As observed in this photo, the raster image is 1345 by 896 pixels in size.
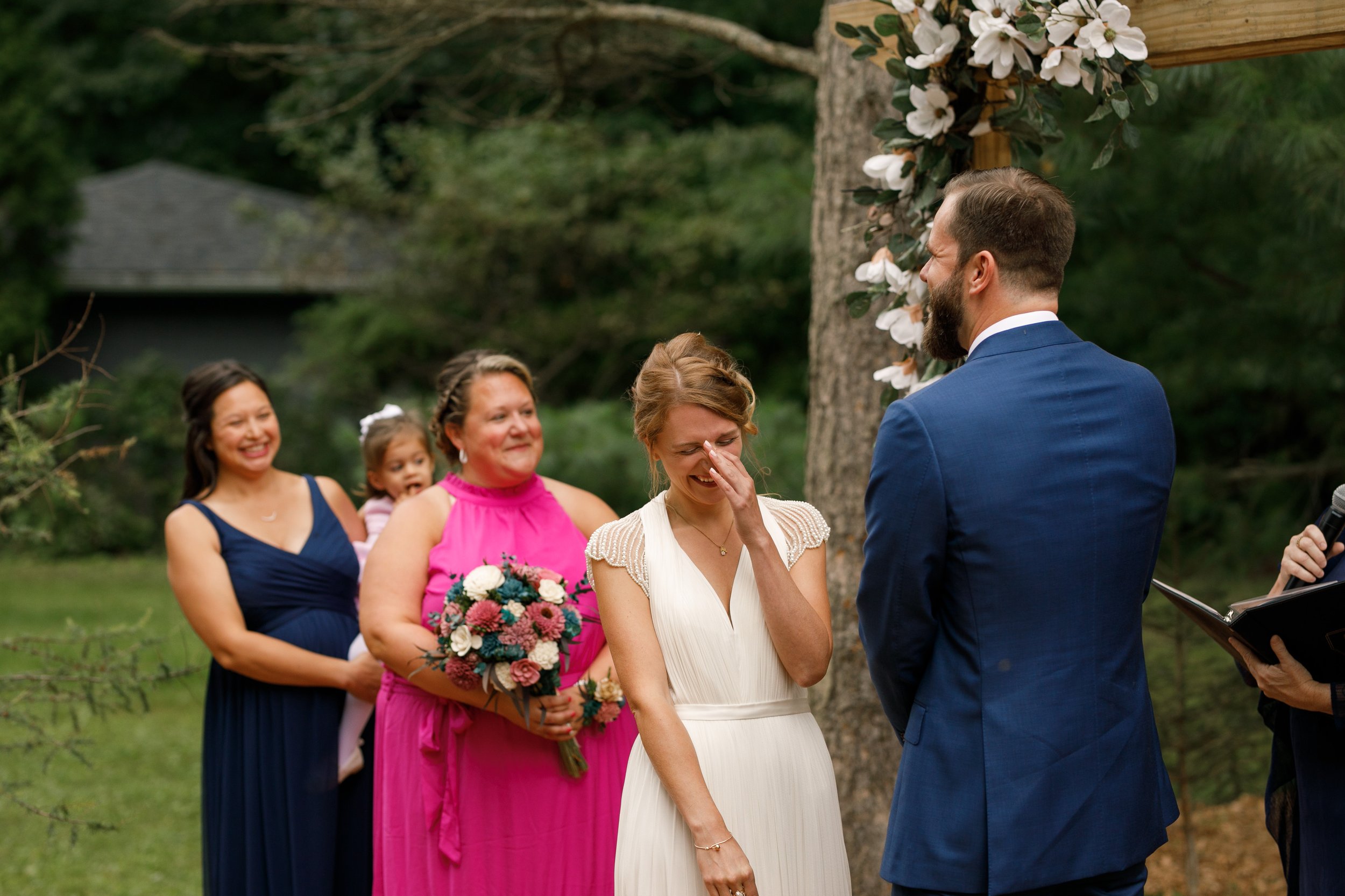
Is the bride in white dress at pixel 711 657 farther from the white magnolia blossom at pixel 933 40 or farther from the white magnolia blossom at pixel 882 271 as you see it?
the white magnolia blossom at pixel 933 40

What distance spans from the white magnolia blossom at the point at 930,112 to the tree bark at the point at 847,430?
3.86 ft

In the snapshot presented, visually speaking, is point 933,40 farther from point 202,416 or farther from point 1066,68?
point 202,416

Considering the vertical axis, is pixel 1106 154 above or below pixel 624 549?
above

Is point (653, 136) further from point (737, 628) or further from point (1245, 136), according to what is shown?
point (737, 628)

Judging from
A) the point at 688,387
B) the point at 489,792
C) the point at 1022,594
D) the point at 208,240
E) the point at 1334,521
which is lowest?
the point at 489,792

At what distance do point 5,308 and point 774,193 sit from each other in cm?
1296

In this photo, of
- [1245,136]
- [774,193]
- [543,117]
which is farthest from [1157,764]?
[774,193]

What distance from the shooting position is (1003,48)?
9.67 feet

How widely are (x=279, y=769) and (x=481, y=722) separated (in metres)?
0.98

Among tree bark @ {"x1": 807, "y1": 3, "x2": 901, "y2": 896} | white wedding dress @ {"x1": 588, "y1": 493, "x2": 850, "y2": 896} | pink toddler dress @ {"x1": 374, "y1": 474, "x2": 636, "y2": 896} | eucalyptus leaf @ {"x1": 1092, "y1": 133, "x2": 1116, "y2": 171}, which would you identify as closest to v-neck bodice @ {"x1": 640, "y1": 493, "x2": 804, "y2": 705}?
white wedding dress @ {"x1": 588, "y1": 493, "x2": 850, "y2": 896}

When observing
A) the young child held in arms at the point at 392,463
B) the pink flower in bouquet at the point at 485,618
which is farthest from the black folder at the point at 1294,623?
the young child held in arms at the point at 392,463

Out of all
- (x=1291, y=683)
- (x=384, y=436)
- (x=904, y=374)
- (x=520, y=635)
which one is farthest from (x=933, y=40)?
(x=384, y=436)

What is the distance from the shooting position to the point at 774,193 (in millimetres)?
9047

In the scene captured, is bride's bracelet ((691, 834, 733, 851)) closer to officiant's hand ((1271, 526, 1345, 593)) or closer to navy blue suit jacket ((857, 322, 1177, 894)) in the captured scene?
navy blue suit jacket ((857, 322, 1177, 894))
